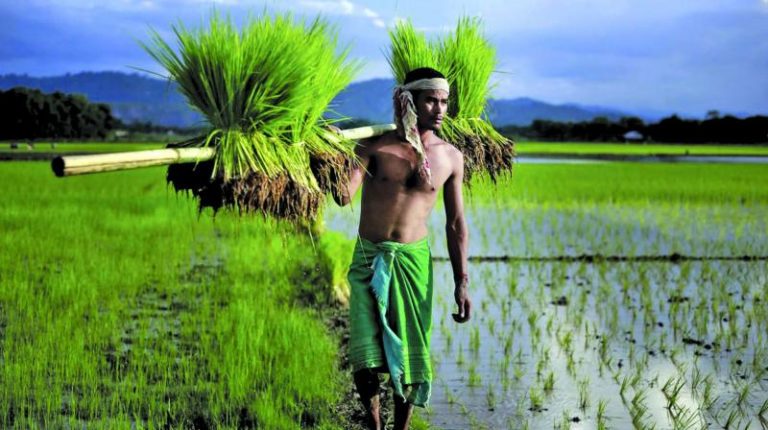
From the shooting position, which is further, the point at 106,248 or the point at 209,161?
the point at 106,248

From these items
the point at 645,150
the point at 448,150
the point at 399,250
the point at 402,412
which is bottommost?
the point at 645,150

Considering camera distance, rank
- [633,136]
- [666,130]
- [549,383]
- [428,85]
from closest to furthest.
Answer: [428,85] < [549,383] < [666,130] < [633,136]

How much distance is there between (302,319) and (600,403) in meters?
2.58

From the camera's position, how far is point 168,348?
18.9 ft

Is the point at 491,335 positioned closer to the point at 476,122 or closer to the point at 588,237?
the point at 476,122

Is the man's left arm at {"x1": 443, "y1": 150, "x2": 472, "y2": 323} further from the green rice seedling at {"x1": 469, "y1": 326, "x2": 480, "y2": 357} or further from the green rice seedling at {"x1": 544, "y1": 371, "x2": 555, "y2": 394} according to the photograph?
the green rice seedling at {"x1": 469, "y1": 326, "x2": 480, "y2": 357}

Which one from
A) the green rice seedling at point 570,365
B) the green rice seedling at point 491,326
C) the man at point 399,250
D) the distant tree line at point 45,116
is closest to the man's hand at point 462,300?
the man at point 399,250

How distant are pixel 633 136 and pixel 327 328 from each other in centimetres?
6693

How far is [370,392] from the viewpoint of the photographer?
3.64 metres

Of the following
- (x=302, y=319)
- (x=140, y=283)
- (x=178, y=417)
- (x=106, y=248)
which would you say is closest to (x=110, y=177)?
(x=106, y=248)

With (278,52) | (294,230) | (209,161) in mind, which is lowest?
(294,230)

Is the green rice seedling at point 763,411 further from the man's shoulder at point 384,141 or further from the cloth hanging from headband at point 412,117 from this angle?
the man's shoulder at point 384,141

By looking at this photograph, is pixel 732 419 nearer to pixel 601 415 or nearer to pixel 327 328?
pixel 601 415

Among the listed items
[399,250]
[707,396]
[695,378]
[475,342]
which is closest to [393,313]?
[399,250]
